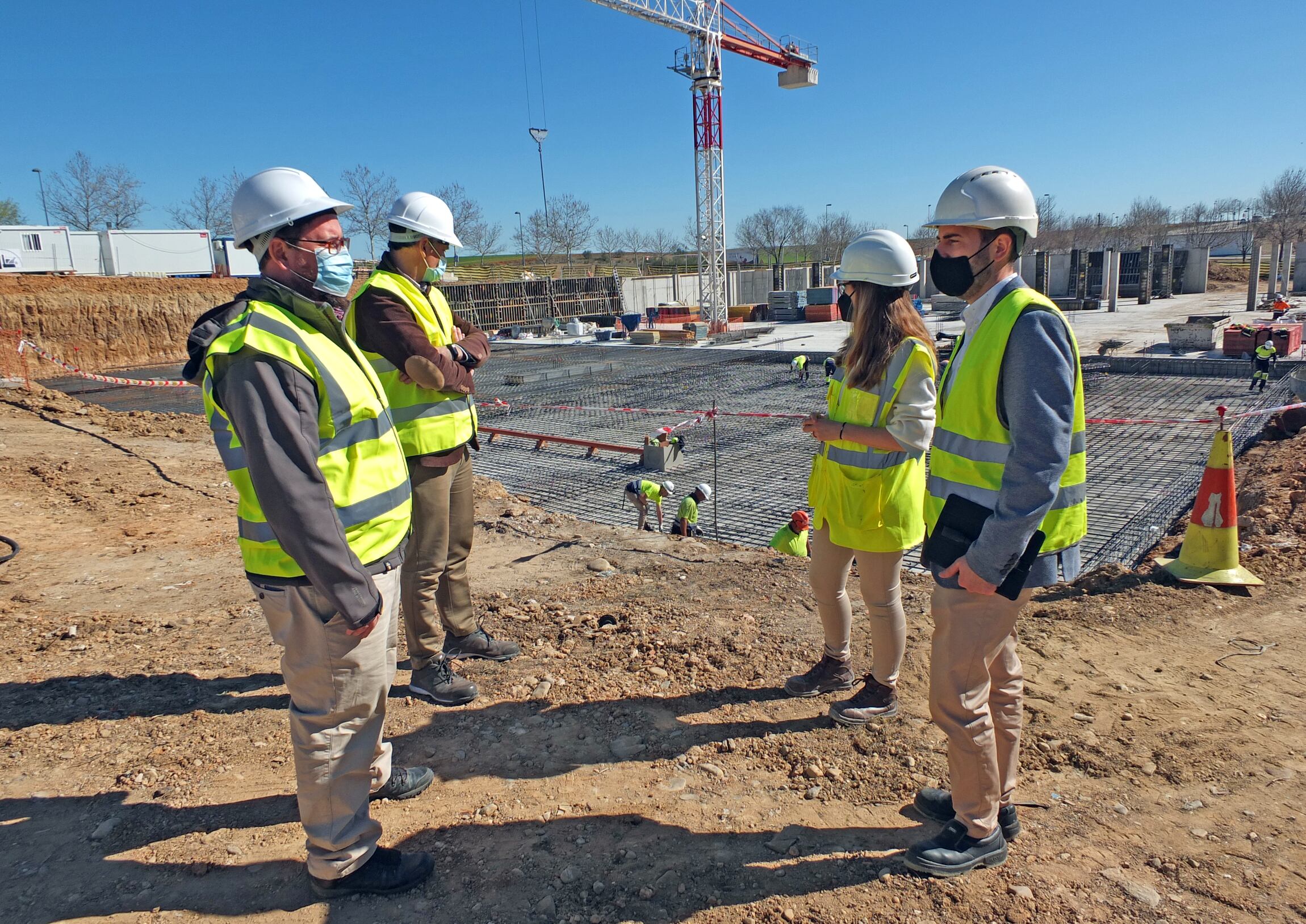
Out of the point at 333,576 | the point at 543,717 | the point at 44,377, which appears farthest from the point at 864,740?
the point at 44,377

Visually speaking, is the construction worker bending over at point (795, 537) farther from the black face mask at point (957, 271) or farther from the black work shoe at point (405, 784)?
the black face mask at point (957, 271)

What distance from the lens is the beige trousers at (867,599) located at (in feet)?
9.47

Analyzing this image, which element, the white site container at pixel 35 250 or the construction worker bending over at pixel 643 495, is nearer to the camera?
the construction worker bending over at pixel 643 495

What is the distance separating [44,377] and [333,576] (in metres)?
25.2

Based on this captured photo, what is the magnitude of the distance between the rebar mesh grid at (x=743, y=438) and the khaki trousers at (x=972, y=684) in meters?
4.63

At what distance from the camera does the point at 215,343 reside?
1.83m

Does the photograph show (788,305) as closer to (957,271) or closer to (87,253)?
(87,253)

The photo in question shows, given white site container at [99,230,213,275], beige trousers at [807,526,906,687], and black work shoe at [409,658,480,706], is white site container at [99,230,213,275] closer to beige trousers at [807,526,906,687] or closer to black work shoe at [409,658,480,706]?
black work shoe at [409,658,480,706]

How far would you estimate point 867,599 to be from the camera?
2.95 m

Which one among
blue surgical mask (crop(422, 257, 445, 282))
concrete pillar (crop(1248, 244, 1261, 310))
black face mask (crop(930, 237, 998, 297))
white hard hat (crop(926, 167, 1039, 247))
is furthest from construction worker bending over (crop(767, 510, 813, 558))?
concrete pillar (crop(1248, 244, 1261, 310))

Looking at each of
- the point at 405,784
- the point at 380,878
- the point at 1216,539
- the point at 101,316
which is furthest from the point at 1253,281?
the point at 101,316

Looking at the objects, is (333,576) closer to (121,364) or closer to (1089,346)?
(1089,346)

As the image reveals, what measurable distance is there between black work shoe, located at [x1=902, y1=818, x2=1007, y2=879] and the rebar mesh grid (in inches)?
181

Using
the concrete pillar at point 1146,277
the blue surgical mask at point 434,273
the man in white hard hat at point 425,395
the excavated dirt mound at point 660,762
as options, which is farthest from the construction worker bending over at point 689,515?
the concrete pillar at point 1146,277
